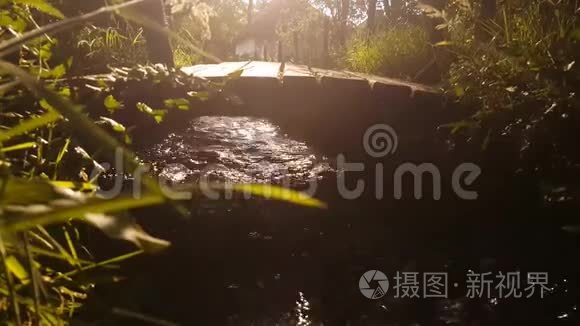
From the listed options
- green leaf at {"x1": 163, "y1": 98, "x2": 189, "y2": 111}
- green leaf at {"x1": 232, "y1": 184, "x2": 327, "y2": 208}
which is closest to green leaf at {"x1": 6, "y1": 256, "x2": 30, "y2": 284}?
green leaf at {"x1": 232, "y1": 184, "x2": 327, "y2": 208}

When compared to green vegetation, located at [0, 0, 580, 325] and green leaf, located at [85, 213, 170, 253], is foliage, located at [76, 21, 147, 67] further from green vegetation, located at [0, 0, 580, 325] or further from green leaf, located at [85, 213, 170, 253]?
green leaf, located at [85, 213, 170, 253]

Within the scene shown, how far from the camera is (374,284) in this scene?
206 centimetres

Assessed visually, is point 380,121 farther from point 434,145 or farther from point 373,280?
point 373,280

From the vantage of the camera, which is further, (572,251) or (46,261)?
(572,251)

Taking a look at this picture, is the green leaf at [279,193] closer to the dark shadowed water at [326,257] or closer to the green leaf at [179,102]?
the green leaf at [179,102]

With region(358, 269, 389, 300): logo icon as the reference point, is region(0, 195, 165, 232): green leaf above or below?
above

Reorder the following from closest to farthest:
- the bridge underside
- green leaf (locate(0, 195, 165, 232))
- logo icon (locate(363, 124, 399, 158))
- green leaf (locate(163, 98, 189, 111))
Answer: green leaf (locate(0, 195, 165, 232)), green leaf (locate(163, 98, 189, 111)), logo icon (locate(363, 124, 399, 158)), the bridge underside

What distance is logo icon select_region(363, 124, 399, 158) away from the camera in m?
2.94

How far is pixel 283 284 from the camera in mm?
2053

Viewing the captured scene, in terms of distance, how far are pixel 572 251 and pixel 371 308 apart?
77 centimetres

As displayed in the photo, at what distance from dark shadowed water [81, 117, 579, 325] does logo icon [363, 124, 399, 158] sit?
13.1 inches

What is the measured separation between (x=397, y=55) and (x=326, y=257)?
4954mm

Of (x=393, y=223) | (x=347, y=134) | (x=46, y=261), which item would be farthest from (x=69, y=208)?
(x=347, y=134)

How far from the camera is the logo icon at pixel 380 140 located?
2.94 meters
